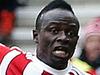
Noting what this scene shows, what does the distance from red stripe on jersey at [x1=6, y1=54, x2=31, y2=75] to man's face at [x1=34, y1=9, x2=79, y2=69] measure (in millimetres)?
188

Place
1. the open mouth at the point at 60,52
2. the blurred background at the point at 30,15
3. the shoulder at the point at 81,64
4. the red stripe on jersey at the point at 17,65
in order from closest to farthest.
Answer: the open mouth at the point at 60,52 < the red stripe on jersey at the point at 17,65 < the shoulder at the point at 81,64 < the blurred background at the point at 30,15

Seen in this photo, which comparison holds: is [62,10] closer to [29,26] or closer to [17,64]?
[17,64]

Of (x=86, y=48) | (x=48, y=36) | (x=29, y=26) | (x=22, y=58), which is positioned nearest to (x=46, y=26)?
(x=48, y=36)

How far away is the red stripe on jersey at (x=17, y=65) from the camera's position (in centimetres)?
427

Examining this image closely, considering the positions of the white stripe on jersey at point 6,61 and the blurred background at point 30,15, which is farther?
the blurred background at point 30,15

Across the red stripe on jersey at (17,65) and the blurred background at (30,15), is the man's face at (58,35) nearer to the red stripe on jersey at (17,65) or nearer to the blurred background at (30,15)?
the red stripe on jersey at (17,65)

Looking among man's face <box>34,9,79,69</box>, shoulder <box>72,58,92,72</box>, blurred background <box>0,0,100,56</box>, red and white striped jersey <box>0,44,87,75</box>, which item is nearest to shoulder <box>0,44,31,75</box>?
red and white striped jersey <box>0,44,87,75</box>

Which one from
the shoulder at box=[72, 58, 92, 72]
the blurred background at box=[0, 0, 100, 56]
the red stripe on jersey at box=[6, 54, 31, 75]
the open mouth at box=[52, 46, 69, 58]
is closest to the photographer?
the open mouth at box=[52, 46, 69, 58]

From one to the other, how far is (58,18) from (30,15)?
24.7 feet

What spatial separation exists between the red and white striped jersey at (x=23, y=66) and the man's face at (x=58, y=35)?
0.29 feet

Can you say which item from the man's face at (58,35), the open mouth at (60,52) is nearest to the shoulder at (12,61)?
the man's face at (58,35)

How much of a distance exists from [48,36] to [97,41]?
2.16 m

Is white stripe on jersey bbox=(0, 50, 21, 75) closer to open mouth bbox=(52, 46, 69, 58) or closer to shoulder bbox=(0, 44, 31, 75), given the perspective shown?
shoulder bbox=(0, 44, 31, 75)

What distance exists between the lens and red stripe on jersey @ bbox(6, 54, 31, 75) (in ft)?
14.0
